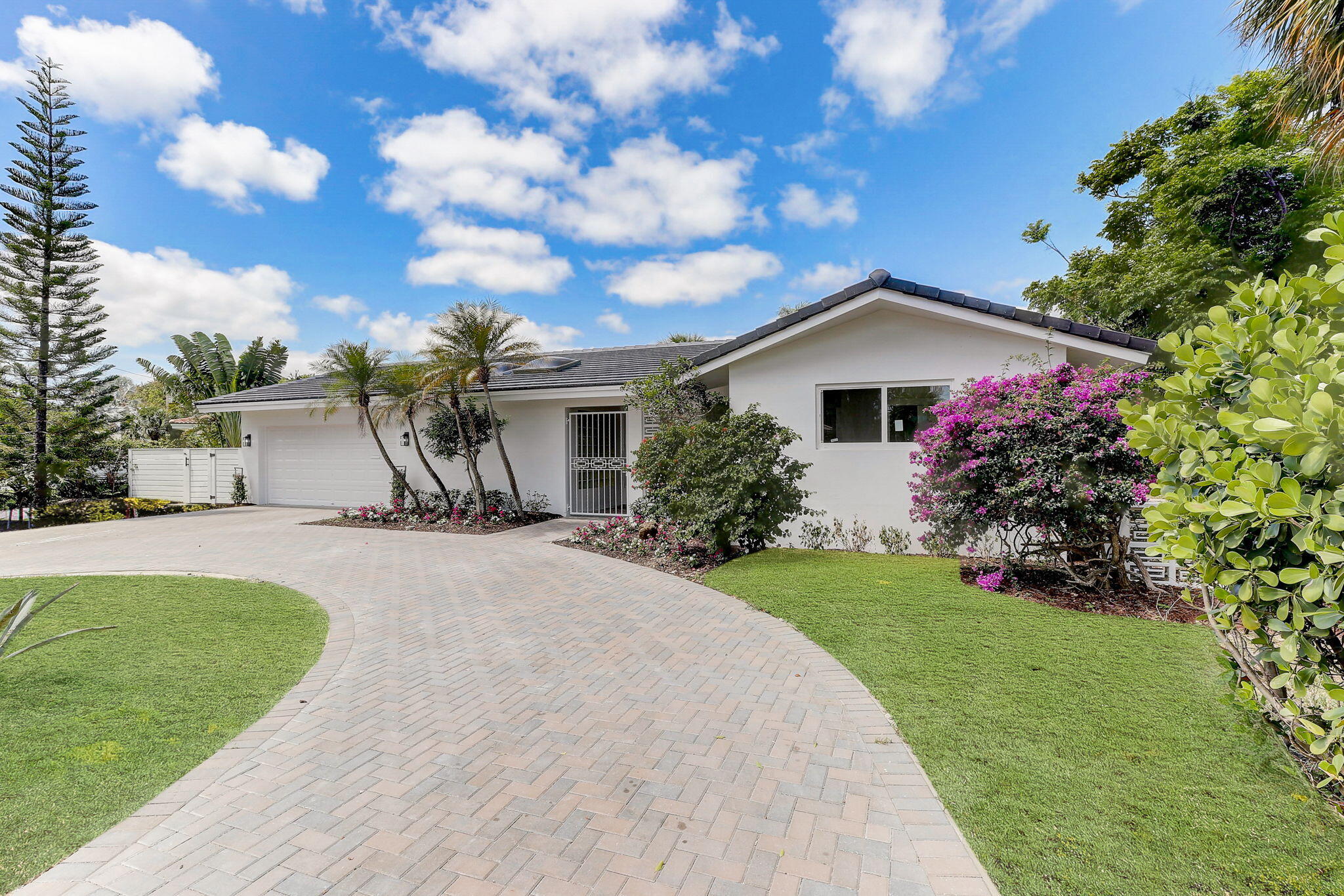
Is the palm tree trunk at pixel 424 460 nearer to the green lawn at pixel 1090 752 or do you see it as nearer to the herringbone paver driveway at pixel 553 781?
the herringbone paver driveway at pixel 553 781

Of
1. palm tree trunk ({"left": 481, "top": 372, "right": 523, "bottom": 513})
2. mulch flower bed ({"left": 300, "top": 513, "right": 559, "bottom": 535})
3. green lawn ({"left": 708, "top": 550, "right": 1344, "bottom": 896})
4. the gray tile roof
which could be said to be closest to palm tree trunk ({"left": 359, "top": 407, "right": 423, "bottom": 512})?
mulch flower bed ({"left": 300, "top": 513, "right": 559, "bottom": 535})

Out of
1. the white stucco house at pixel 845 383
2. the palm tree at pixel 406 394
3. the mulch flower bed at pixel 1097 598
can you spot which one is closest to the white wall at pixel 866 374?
the white stucco house at pixel 845 383

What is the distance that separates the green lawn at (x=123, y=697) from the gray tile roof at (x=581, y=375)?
26.2 ft

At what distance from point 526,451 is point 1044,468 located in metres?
11.7

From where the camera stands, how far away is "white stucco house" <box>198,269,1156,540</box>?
9195 millimetres

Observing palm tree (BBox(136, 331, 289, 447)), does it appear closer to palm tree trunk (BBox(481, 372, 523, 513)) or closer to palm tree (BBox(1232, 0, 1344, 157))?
palm tree trunk (BBox(481, 372, 523, 513))

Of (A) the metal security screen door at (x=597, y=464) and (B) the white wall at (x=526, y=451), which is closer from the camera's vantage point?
(A) the metal security screen door at (x=597, y=464)

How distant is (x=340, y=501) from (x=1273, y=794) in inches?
756

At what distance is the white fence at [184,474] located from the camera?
18.1 meters

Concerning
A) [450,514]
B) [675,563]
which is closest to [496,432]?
[450,514]

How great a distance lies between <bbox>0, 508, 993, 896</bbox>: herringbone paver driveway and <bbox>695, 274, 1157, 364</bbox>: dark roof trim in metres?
5.87

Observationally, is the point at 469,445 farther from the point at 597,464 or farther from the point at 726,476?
the point at 726,476

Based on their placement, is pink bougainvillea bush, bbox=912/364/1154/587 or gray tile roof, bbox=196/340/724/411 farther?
gray tile roof, bbox=196/340/724/411

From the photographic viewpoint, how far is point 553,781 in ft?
10.6
